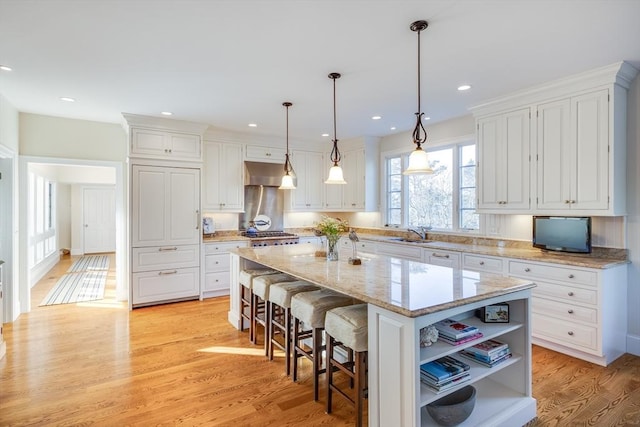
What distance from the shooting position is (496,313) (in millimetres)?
2189

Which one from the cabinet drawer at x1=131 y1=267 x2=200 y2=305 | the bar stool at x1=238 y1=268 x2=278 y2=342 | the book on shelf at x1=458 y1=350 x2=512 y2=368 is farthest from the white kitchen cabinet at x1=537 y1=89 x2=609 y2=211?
the cabinet drawer at x1=131 y1=267 x2=200 y2=305

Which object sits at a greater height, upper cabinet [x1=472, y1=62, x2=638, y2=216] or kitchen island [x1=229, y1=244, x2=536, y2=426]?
upper cabinet [x1=472, y1=62, x2=638, y2=216]

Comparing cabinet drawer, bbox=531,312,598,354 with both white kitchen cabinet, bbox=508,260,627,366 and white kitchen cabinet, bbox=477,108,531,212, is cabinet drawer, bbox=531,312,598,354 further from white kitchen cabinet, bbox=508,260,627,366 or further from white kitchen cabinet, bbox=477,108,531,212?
white kitchen cabinet, bbox=477,108,531,212

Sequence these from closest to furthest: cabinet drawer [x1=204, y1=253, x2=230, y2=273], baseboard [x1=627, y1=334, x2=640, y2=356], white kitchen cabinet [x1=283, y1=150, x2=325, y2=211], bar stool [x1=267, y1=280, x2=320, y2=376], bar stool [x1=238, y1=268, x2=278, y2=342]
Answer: bar stool [x1=267, y1=280, x2=320, y2=376], baseboard [x1=627, y1=334, x2=640, y2=356], bar stool [x1=238, y1=268, x2=278, y2=342], cabinet drawer [x1=204, y1=253, x2=230, y2=273], white kitchen cabinet [x1=283, y1=150, x2=325, y2=211]

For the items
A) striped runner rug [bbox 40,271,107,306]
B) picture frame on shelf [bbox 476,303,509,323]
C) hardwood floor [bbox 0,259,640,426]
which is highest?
picture frame on shelf [bbox 476,303,509,323]

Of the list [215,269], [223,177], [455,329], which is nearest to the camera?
[455,329]

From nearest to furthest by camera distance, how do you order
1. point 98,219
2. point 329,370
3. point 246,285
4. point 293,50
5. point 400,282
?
point 400,282 < point 329,370 < point 293,50 < point 246,285 < point 98,219

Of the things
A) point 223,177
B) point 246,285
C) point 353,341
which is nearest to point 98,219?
point 223,177

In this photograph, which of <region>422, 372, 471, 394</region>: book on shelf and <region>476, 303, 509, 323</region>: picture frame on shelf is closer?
<region>422, 372, 471, 394</region>: book on shelf

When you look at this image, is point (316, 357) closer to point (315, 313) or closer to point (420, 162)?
point (315, 313)

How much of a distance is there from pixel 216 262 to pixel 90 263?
4898mm

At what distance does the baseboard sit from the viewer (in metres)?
3.08

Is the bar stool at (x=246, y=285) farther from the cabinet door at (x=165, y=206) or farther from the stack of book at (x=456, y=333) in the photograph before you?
the stack of book at (x=456, y=333)

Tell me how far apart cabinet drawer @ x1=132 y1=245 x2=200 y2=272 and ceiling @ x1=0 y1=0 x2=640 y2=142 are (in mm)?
1908
